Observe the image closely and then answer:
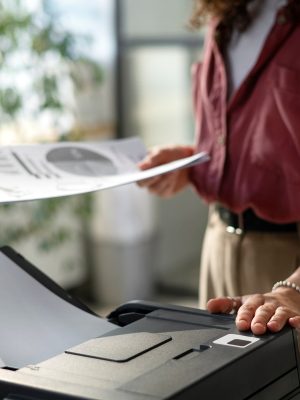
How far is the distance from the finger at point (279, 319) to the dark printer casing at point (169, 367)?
1 cm

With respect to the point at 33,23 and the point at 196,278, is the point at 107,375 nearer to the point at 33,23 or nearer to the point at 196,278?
the point at 33,23

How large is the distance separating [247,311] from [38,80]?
2.95m

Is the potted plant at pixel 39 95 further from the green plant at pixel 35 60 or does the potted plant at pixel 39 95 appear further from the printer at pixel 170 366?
the printer at pixel 170 366

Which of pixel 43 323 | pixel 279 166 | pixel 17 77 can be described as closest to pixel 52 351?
pixel 43 323

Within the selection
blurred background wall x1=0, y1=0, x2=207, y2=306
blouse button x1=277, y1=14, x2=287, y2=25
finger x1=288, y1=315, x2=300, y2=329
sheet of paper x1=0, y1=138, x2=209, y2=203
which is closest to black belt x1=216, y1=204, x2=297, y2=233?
sheet of paper x1=0, y1=138, x2=209, y2=203

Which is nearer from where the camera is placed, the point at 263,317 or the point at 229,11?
the point at 263,317

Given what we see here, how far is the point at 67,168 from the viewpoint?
1.35m

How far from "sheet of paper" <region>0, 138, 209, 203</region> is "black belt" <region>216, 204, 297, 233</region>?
0.22m

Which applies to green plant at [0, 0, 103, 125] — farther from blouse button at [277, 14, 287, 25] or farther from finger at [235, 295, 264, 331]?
finger at [235, 295, 264, 331]

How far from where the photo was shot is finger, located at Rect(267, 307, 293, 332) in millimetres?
993

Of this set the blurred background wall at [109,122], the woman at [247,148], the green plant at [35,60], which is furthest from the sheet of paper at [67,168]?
the blurred background wall at [109,122]

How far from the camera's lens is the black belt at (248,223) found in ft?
5.24

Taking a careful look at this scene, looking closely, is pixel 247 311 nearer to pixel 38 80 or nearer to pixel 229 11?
pixel 229 11

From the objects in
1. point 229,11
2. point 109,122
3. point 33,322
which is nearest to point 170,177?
point 229,11
